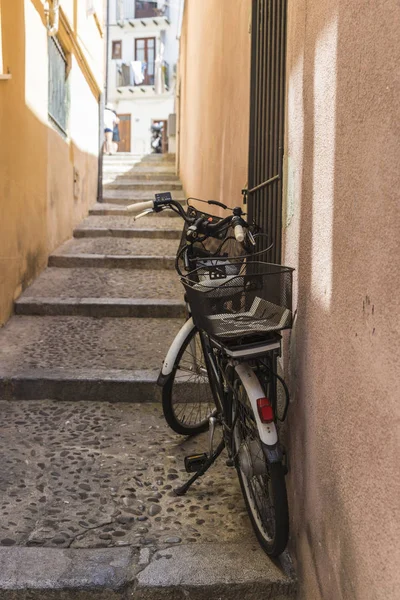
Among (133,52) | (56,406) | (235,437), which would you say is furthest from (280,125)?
(133,52)

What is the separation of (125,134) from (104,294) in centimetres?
Answer: 2621

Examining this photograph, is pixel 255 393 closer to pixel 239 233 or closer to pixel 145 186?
pixel 239 233

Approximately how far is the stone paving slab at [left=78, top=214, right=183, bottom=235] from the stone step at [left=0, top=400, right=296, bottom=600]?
4810mm

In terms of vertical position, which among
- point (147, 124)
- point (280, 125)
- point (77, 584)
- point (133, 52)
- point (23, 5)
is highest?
point (133, 52)

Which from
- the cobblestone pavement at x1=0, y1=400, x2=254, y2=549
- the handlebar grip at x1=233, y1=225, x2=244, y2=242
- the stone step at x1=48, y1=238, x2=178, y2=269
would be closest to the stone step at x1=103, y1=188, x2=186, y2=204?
the stone step at x1=48, y1=238, x2=178, y2=269

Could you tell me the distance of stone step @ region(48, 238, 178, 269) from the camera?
6.44m

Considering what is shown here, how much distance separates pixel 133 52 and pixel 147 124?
4589mm

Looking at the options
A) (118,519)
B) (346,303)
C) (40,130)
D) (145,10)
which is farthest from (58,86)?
(145,10)

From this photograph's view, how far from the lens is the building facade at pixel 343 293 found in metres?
1.22

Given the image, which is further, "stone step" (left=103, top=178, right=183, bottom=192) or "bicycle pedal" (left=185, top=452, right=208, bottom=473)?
"stone step" (left=103, top=178, right=183, bottom=192)

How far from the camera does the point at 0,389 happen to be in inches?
142

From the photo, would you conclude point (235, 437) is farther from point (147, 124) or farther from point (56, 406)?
point (147, 124)

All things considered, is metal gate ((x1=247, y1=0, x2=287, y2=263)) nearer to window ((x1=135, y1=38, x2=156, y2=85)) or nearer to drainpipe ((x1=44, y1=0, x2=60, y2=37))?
drainpipe ((x1=44, y1=0, x2=60, y2=37))

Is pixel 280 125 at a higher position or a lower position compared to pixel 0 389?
higher
